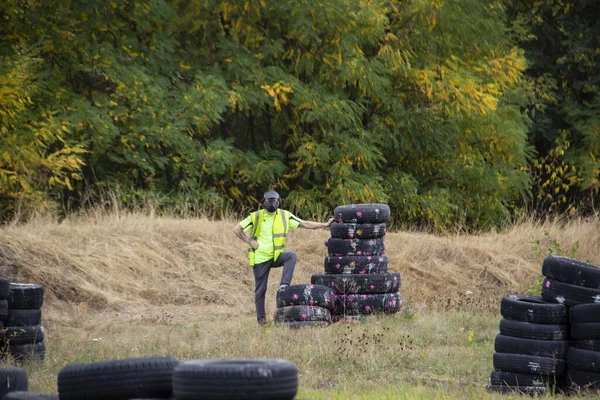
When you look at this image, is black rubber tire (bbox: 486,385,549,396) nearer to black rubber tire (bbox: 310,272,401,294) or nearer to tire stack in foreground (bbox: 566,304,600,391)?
tire stack in foreground (bbox: 566,304,600,391)

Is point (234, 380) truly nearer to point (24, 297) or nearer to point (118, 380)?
point (118, 380)

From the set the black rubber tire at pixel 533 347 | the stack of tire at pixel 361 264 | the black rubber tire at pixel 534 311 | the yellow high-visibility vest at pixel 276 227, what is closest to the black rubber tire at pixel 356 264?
the stack of tire at pixel 361 264

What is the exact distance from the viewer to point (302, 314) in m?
15.2

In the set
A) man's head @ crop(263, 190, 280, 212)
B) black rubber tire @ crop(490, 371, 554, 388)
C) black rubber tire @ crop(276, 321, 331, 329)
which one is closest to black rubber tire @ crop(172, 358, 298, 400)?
black rubber tire @ crop(490, 371, 554, 388)

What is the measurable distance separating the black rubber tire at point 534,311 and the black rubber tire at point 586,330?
152 millimetres

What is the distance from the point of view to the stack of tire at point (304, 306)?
598 inches

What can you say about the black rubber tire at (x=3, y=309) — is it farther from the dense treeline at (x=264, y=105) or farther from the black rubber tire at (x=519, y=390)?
the dense treeline at (x=264, y=105)

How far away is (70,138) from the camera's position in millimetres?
24484

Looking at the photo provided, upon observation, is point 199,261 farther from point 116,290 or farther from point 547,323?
point 547,323

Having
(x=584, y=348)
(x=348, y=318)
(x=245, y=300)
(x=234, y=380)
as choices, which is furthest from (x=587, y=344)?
(x=245, y=300)

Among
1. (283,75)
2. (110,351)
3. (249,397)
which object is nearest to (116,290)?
(110,351)

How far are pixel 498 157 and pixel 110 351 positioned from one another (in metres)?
19.2

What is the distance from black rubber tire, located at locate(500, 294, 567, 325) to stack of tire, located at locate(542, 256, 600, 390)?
12cm

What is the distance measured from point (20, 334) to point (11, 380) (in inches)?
161
